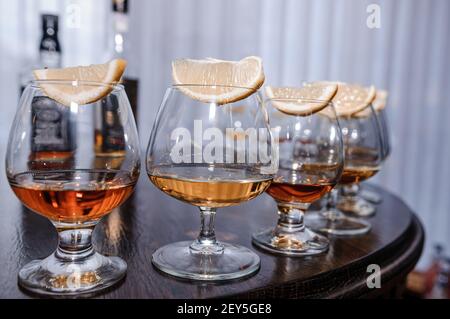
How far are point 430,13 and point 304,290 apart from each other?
2.66m

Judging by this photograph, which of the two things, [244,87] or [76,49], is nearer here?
[244,87]

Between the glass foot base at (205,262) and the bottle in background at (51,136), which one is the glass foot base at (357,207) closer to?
the glass foot base at (205,262)

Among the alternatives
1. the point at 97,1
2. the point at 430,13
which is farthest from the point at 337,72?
the point at 97,1

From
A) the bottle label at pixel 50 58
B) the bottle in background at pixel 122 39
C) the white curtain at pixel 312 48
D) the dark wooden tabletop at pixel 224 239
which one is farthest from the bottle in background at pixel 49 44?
the white curtain at pixel 312 48

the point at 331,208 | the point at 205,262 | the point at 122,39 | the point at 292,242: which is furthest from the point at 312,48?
the point at 205,262

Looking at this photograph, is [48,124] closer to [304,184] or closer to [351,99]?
[304,184]

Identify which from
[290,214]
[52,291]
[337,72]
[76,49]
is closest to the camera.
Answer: [52,291]

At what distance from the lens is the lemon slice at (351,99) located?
0.88 meters

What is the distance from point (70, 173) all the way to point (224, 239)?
0.78ft

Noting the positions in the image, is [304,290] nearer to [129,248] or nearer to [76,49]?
[129,248]

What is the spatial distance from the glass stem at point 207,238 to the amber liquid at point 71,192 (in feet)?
0.36

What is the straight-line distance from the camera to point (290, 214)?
0.71 meters

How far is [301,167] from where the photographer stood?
0.72 m

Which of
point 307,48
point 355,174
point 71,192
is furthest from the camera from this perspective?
point 307,48
